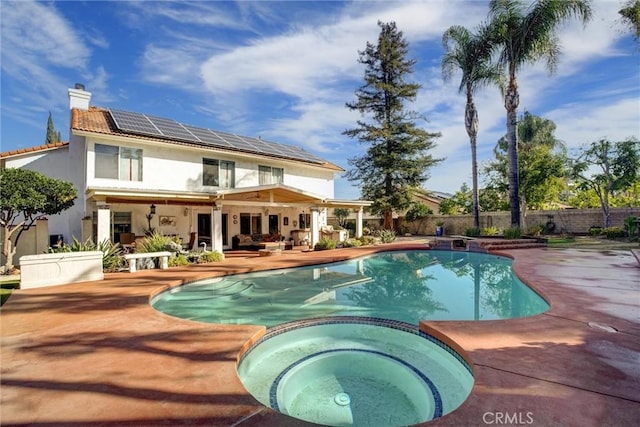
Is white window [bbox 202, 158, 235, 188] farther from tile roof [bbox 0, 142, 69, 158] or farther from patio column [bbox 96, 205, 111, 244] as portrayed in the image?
tile roof [bbox 0, 142, 69, 158]

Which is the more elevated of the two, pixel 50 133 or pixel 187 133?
pixel 50 133

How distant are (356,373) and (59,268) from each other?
9.50 meters

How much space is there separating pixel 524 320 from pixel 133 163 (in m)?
16.0

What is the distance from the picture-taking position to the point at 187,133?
1705cm

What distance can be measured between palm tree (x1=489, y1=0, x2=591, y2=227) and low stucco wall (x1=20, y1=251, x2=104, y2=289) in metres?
22.0

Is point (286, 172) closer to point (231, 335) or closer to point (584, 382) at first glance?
point (231, 335)

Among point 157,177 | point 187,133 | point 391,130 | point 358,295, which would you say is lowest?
point 358,295

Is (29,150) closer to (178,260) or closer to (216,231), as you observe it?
(178,260)

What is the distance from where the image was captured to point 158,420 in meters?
2.85

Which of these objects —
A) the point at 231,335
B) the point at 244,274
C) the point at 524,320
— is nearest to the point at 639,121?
the point at 524,320

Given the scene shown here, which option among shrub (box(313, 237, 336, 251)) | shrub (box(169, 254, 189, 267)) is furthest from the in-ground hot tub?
shrub (box(313, 237, 336, 251))

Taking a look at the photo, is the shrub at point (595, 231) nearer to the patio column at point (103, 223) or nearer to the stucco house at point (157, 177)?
the stucco house at point (157, 177)

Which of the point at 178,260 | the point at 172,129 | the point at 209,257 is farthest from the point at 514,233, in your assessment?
the point at 172,129

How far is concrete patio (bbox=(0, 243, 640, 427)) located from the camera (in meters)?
2.89
